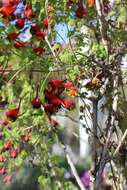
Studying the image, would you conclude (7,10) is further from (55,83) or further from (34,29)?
(55,83)

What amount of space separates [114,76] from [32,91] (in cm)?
42

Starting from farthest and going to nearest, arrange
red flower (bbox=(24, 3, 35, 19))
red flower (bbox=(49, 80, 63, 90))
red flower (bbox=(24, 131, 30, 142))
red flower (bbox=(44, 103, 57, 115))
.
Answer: red flower (bbox=(24, 131, 30, 142)), red flower (bbox=(24, 3, 35, 19)), red flower (bbox=(44, 103, 57, 115)), red flower (bbox=(49, 80, 63, 90))

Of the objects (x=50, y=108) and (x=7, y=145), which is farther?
(x=7, y=145)

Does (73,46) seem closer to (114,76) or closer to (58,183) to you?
(114,76)

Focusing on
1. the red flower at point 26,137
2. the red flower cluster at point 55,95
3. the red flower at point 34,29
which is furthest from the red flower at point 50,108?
the red flower at point 26,137

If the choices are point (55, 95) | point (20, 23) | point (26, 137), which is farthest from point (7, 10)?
point (26, 137)

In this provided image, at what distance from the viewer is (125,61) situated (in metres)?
3.04

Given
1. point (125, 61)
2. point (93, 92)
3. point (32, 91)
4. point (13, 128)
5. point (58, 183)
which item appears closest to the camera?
point (32, 91)

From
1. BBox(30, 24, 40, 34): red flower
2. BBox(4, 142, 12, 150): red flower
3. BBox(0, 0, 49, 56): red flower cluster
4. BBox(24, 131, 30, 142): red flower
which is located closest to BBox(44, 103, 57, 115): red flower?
BBox(0, 0, 49, 56): red flower cluster

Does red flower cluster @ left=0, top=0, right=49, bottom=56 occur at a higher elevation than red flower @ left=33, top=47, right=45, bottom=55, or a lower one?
higher

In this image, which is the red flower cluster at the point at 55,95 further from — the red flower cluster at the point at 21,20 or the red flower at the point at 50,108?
the red flower cluster at the point at 21,20

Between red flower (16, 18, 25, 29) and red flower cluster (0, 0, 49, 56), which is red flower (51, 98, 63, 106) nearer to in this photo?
red flower cluster (0, 0, 49, 56)

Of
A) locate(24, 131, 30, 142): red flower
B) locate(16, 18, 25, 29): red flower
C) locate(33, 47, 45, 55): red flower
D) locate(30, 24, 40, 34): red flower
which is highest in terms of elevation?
locate(16, 18, 25, 29): red flower

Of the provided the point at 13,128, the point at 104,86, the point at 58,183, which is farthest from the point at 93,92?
the point at 58,183
